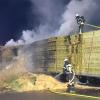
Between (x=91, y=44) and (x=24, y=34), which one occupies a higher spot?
(x=24, y=34)

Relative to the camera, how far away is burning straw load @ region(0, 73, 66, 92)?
24.9 meters

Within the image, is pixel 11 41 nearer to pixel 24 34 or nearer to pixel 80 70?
pixel 24 34

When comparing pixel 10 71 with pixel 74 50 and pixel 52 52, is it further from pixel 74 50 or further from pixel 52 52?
pixel 74 50

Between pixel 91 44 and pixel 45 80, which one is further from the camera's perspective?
pixel 45 80

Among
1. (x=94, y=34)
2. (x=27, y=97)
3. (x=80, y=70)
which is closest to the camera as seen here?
(x=27, y=97)

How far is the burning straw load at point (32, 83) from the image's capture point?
81.6ft

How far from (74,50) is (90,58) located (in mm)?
1872

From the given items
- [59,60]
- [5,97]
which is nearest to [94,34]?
[59,60]

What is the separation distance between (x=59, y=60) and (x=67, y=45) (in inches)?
56.4

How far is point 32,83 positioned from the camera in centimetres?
2583

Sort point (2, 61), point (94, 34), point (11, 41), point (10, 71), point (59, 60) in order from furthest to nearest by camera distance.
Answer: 1. point (11, 41)
2. point (2, 61)
3. point (10, 71)
4. point (59, 60)
5. point (94, 34)

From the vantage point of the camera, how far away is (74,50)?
25.8 meters

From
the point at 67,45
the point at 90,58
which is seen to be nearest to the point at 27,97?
the point at 90,58

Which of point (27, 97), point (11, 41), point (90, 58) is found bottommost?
point (27, 97)
